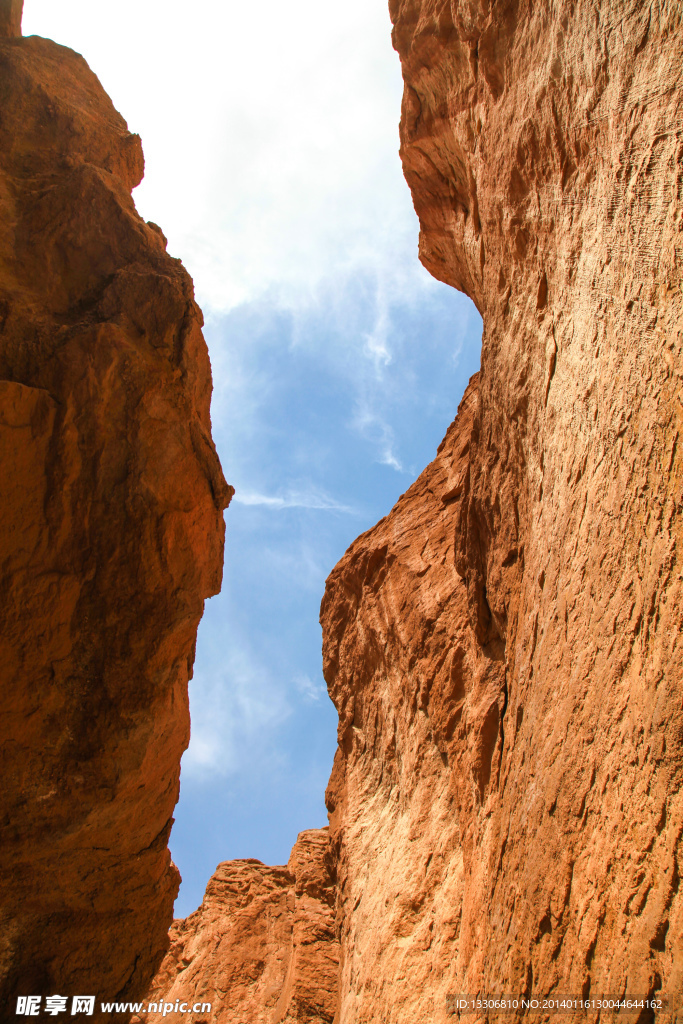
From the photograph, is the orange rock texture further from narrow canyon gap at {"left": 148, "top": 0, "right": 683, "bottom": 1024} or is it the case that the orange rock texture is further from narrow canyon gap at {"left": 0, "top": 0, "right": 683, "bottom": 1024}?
narrow canyon gap at {"left": 0, "top": 0, "right": 683, "bottom": 1024}

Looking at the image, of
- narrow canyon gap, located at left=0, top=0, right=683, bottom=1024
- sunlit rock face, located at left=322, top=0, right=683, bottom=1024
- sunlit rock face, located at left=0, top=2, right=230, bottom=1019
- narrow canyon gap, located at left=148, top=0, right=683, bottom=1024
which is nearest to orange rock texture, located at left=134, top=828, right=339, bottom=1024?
narrow canyon gap, located at left=148, top=0, right=683, bottom=1024

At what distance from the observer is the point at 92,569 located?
6695mm

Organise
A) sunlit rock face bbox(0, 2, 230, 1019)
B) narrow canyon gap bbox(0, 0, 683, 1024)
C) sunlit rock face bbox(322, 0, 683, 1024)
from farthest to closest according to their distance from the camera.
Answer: sunlit rock face bbox(0, 2, 230, 1019), narrow canyon gap bbox(0, 0, 683, 1024), sunlit rock face bbox(322, 0, 683, 1024)

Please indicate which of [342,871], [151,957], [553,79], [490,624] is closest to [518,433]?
[490,624]

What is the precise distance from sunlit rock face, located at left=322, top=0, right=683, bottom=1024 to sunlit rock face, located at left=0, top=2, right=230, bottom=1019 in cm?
333

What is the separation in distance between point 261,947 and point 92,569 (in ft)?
34.6

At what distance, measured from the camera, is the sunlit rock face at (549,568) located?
4488 millimetres

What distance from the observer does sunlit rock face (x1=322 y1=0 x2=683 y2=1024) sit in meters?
4.49

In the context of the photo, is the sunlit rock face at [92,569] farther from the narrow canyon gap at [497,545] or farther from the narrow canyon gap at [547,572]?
the narrow canyon gap at [547,572]

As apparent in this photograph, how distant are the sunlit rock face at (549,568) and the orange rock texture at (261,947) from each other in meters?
1.15

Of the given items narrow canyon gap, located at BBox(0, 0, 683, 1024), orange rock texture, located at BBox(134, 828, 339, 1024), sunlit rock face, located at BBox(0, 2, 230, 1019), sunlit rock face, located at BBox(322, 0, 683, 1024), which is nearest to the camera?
sunlit rock face, located at BBox(322, 0, 683, 1024)

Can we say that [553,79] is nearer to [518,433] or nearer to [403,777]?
[518,433]

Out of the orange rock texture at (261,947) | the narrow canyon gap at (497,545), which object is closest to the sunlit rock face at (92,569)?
the narrow canyon gap at (497,545)

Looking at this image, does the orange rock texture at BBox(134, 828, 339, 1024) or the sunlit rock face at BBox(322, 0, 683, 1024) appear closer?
the sunlit rock face at BBox(322, 0, 683, 1024)
